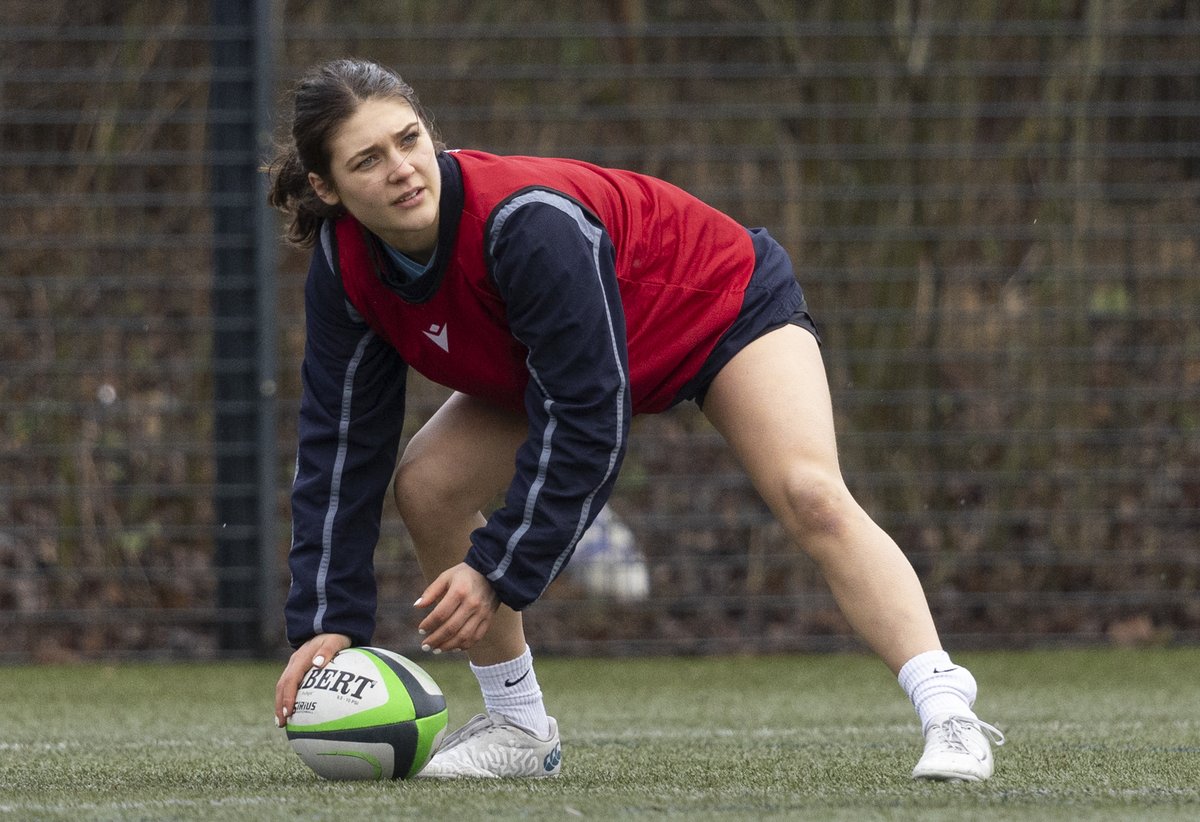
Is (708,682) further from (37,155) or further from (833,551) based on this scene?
(37,155)

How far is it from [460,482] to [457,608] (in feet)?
1.80

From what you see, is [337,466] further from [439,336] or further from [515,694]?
[515,694]

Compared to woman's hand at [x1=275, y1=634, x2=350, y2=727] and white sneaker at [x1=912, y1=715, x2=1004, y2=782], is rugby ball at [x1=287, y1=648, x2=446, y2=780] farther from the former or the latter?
white sneaker at [x1=912, y1=715, x2=1004, y2=782]

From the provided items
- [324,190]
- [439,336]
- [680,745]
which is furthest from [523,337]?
[680,745]

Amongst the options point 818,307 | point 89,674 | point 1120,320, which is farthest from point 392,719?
point 1120,320

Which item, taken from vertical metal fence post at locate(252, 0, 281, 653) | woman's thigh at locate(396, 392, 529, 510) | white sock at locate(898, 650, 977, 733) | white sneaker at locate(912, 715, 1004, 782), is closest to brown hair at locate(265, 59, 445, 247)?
woman's thigh at locate(396, 392, 529, 510)

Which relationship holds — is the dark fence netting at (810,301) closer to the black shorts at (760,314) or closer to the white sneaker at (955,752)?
the black shorts at (760,314)

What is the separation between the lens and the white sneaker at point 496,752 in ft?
11.0

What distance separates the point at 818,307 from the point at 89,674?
2804mm

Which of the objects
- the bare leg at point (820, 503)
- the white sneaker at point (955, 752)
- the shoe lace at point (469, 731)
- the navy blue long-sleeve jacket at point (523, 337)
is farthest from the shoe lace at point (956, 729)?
the shoe lace at point (469, 731)

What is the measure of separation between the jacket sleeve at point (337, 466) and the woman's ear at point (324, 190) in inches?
5.6

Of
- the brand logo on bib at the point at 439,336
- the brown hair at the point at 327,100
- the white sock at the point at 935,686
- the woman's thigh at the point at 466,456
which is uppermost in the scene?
the brown hair at the point at 327,100

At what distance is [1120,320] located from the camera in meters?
6.54

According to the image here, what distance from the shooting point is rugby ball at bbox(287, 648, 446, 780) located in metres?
3.13
